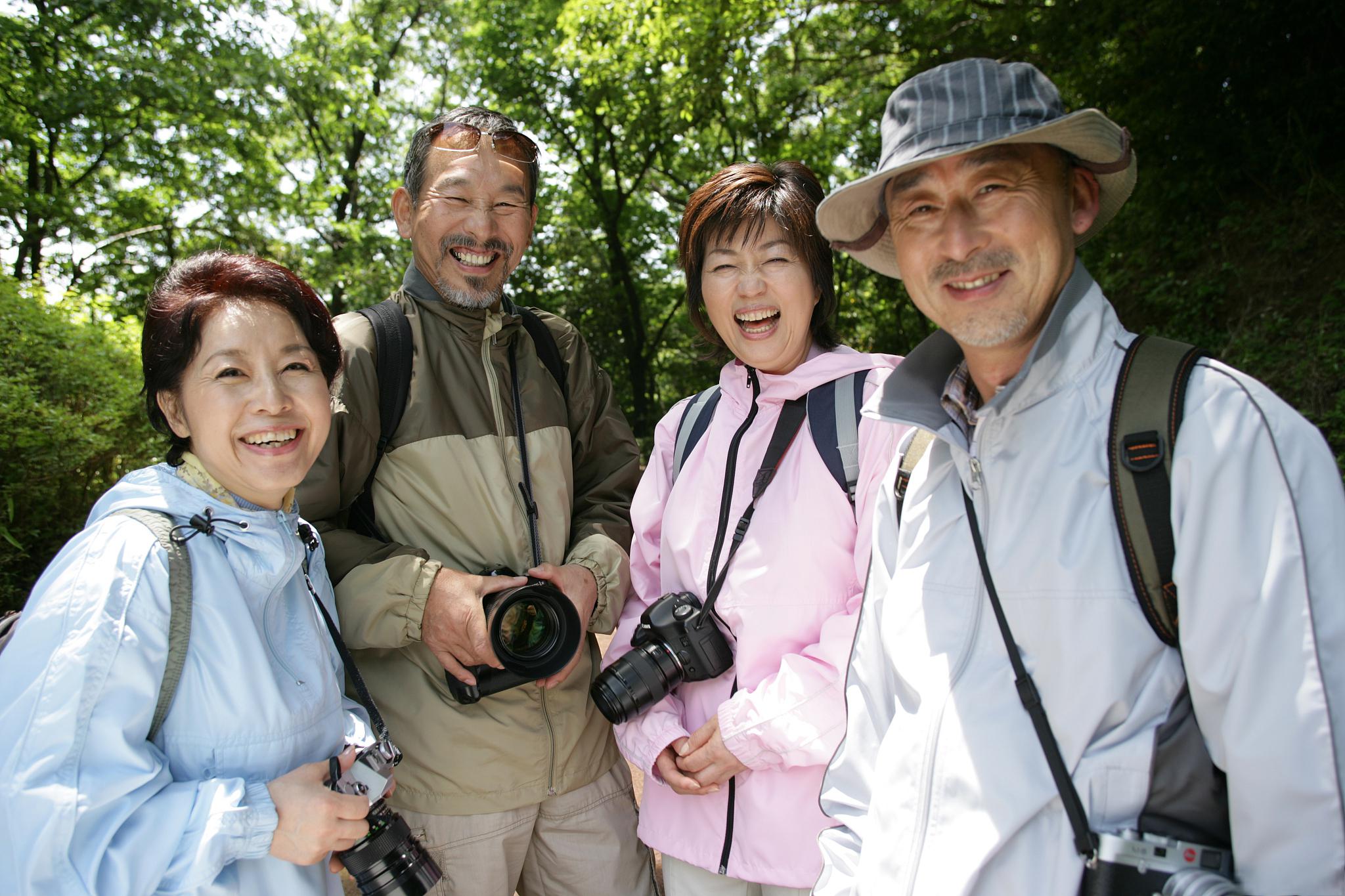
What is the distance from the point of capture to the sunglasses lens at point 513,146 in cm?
274

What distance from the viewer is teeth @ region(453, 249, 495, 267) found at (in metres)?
2.69

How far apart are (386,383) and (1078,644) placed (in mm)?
1947

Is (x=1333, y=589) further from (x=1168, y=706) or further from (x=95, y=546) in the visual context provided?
(x=95, y=546)

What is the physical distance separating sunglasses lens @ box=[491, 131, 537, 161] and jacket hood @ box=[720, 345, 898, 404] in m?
1.04

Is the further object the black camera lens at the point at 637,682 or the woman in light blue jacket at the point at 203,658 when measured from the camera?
the black camera lens at the point at 637,682

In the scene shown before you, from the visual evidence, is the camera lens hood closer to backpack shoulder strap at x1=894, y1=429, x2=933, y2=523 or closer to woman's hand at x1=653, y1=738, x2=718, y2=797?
woman's hand at x1=653, y1=738, x2=718, y2=797

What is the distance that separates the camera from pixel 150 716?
1.59 meters

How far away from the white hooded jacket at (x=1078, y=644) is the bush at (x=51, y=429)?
4882mm

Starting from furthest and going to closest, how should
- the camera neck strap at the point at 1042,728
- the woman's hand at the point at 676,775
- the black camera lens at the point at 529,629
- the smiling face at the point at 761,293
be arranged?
1. the smiling face at the point at 761,293
2. the black camera lens at the point at 529,629
3. the woman's hand at the point at 676,775
4. the camera neck strap at the point at 1042,728

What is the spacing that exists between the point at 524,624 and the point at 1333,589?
71.3 inches

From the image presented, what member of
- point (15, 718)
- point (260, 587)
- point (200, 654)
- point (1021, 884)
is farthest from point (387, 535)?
point (1021, 884)

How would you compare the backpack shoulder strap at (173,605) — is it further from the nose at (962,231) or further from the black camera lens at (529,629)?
the nose at (962,231)

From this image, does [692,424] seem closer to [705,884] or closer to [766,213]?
[766,213]

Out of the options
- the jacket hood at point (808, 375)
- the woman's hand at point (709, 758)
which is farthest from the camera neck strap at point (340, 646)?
the jacket hood at point (808, 375)
